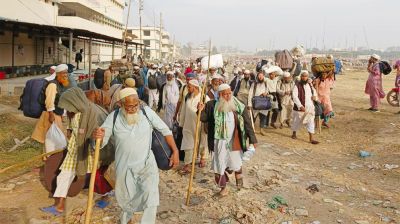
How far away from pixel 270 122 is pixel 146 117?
7611 mm

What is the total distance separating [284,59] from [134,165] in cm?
922

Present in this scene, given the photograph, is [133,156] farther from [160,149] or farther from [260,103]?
[260,103]

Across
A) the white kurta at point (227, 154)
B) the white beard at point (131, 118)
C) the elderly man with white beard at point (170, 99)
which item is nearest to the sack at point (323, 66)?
the elderly man with white beard at point (170, 99)

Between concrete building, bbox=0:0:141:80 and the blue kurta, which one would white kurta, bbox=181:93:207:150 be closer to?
the blue kurta

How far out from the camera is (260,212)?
481 centimetres

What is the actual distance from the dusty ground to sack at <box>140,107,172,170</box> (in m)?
0.96

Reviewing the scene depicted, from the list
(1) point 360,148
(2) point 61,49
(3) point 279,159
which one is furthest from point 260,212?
(2) point 61,49

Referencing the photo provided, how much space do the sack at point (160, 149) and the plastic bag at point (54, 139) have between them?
5.61 ft

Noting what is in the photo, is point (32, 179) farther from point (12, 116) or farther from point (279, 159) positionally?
point (12, 116)

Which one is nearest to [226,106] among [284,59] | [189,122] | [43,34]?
[189,122]

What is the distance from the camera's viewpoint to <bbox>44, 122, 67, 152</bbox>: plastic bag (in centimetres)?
509

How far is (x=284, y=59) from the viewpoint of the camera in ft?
39.8

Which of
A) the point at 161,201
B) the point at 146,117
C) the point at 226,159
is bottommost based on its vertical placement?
the point at 161,201

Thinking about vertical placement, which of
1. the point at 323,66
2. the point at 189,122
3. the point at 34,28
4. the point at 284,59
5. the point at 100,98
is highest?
the point at 34,28
